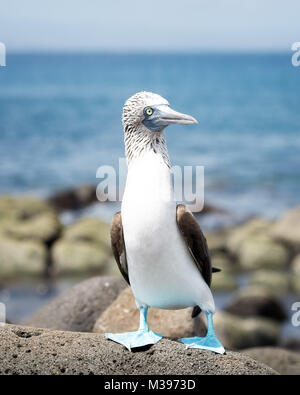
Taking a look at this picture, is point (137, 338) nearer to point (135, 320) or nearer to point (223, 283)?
point (135, 320)

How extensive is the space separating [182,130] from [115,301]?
60.4 feet

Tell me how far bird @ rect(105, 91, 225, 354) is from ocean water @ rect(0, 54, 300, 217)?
12027mm

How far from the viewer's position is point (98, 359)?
4090 millimetres

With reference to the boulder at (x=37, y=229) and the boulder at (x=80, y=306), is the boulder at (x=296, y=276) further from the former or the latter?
the boulder at (x=80, y=306)

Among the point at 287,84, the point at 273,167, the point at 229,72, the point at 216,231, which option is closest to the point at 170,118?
the point at 216,231

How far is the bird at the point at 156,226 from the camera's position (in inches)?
158

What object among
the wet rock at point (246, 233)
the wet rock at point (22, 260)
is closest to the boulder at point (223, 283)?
the wet rock at point (246, 233)

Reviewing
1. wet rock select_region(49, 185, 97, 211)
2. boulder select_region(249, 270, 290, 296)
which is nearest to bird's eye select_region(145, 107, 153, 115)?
boulder select_region(249, 270, 290, 296)

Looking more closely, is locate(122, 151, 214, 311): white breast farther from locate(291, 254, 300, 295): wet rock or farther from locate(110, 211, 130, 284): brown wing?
locate(291, 254, 300, 295): wet rock

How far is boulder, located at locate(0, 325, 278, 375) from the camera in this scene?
404 centimetres

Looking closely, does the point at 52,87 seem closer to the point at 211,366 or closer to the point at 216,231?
the point at 216,231

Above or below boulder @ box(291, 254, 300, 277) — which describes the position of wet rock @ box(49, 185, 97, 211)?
above

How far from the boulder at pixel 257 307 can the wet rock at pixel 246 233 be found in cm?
261
